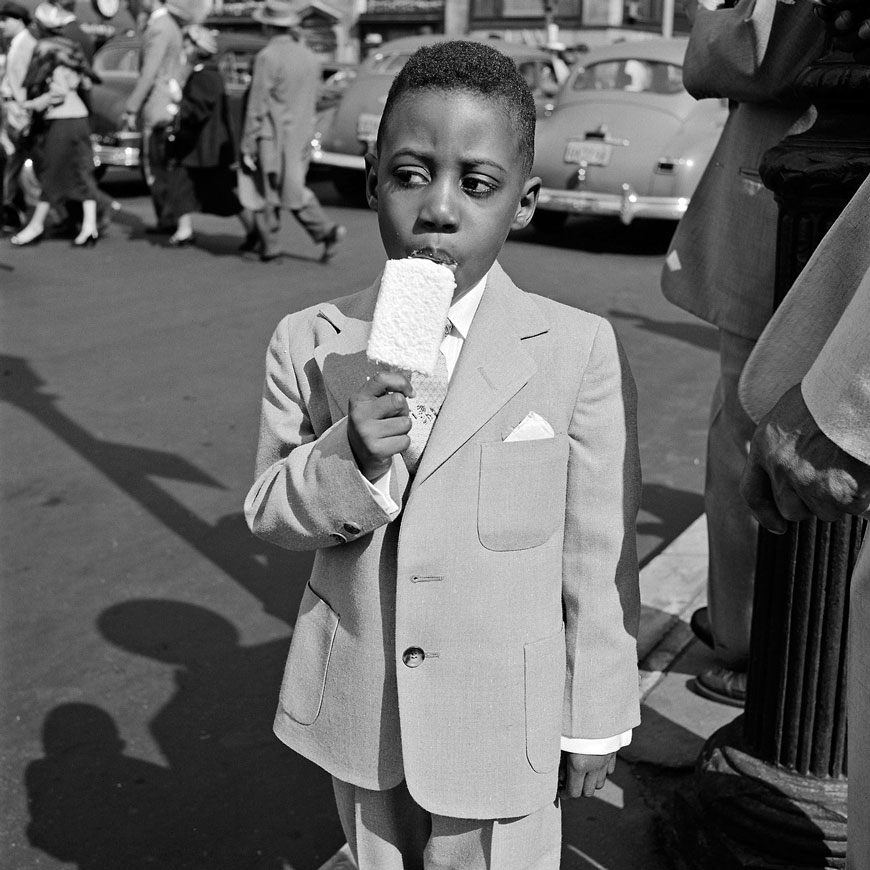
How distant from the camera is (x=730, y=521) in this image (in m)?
3.53

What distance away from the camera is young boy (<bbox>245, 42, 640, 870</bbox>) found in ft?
6.37

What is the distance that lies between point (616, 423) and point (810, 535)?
713 mm

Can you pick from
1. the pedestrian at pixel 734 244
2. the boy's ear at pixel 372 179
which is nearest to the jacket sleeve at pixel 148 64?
the pedestrian at pixel 734 244

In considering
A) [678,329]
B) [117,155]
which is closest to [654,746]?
[678,329]

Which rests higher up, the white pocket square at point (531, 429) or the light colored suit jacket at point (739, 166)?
the light colored suit jacket at point (739, 166)

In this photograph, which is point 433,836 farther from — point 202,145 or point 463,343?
point 202,145

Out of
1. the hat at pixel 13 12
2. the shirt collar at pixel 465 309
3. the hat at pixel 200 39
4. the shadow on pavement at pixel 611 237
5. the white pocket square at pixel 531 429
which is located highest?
the hat at pixel 13 12

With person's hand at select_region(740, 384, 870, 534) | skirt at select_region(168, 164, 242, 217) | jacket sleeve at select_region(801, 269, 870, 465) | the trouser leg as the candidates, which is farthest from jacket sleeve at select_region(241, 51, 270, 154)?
jacket sleeve at select_region(801, 269, 870, 465)

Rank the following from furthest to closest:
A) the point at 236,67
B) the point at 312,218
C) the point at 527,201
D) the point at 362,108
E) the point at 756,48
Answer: the point at 236,67
the point at 362,108
the point at 312,218
the point at 756,48
the point at 527,201

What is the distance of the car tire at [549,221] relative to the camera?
12633mm

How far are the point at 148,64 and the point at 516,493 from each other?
11.0 m

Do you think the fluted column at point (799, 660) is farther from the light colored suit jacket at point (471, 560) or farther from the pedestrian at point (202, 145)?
the pedestrian at point (202, 145)

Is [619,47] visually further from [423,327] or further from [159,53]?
[423,327]

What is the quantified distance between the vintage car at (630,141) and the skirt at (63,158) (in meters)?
4.22
